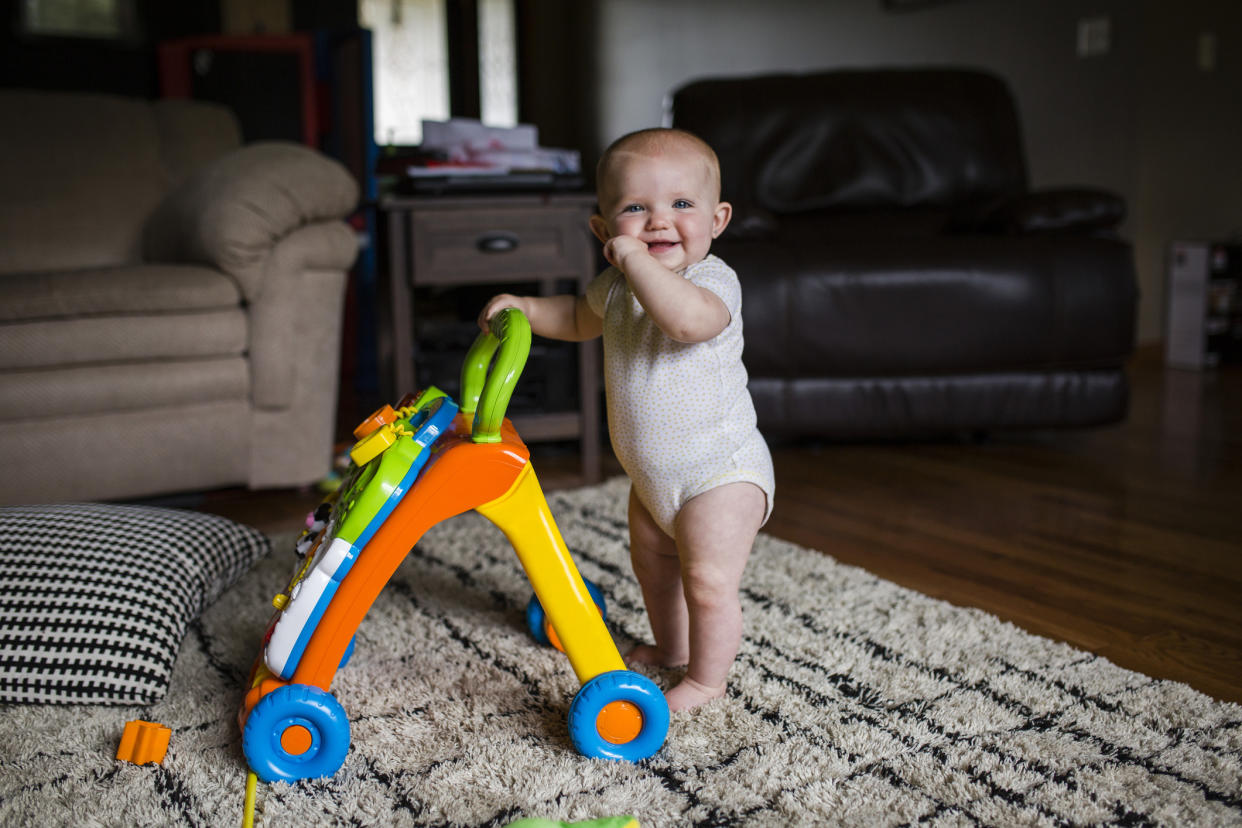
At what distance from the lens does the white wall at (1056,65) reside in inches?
139

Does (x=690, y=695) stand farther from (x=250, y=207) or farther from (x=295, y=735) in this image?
(x=250, y=207)

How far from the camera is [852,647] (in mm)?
1211

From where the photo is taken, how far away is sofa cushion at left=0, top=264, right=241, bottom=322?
1.76 metres

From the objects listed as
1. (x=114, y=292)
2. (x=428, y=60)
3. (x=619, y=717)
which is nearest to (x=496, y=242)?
(x=114, y=292)

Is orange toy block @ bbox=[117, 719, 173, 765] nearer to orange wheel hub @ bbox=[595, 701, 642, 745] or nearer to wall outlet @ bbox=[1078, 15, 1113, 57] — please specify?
orange wheel hub @ bbox=[595, 701, 642, 745]

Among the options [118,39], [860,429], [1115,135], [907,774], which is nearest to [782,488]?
[860,429]

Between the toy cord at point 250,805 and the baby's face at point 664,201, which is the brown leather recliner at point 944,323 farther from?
the toy cord at point 250,805

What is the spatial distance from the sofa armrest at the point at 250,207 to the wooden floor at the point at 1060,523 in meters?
0.49

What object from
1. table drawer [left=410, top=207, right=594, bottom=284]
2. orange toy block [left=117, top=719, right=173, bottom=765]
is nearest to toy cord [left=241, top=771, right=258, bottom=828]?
orange toy block [left=117, top=719, right=173, bottom=765]

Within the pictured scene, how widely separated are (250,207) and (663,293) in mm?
1235

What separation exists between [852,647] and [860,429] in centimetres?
110

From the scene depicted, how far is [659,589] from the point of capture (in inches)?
46.0

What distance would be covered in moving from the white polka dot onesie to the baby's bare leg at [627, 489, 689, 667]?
7 centimetres

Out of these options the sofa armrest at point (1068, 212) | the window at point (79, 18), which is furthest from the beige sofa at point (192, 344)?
the window at point (79, 18)
